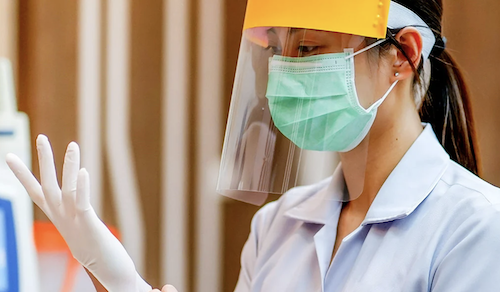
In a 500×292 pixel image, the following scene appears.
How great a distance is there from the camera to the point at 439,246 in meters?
0.67

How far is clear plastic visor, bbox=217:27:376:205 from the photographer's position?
30.1 inches

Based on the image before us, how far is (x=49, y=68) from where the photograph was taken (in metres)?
1.11

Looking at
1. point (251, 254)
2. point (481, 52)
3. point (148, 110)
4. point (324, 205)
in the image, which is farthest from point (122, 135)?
point (481, 52)

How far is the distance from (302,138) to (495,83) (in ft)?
2.70

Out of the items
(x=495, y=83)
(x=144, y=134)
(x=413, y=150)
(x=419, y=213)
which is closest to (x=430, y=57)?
(x=413, y=150)

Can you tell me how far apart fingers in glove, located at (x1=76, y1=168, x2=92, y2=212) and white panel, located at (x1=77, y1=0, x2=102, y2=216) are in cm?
52

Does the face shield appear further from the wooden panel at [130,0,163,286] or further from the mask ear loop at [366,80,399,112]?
the wooden panel at [130,0,163,286]

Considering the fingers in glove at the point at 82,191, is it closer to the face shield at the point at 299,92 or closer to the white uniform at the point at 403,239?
the face shield at the point at 299,92

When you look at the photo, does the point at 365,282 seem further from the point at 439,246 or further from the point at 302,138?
the point at 302,138

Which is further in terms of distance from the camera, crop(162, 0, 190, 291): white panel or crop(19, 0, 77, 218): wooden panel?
crop(162, 0, 190, 291): white panel

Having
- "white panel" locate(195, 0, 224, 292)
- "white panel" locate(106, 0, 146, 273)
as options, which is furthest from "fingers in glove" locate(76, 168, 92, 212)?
"white panel" locate(195, 0, 224, 292)

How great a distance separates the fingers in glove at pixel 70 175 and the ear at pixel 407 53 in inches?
19.2

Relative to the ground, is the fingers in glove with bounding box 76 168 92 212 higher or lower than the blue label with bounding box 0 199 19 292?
higher

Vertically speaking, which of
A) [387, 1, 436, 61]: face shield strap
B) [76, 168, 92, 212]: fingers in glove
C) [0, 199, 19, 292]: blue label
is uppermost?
[387, 1, 436, 61]: face shield strap
